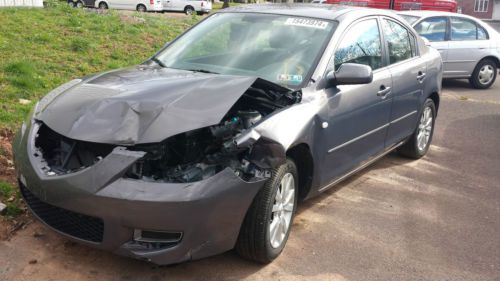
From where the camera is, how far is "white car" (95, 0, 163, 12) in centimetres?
2981

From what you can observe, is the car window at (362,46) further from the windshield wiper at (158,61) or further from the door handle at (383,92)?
the windshield wiper at (158,61)

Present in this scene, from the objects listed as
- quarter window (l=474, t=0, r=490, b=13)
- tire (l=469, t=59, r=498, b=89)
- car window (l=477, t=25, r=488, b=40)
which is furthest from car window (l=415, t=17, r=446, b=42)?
quarter window (l=474, t=0, r=490, b=13)

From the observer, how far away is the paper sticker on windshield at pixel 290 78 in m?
4.30

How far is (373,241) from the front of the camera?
4348 mm

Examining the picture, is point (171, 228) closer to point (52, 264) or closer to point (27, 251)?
point (52, 264)

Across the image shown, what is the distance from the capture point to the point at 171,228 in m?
3.13

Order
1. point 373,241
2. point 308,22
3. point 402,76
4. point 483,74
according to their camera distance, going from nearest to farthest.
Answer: point 373,241 < point 308,22 < point 402,76 < point 483,74

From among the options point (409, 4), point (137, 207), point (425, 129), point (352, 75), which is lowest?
point (425, 129)

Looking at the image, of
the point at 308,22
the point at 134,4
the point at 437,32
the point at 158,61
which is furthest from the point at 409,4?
the point at 158,61

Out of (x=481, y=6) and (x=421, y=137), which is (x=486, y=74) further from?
(x=481, y=6)

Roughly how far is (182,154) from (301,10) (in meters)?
2.22

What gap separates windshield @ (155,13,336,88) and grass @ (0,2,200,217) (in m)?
1.89

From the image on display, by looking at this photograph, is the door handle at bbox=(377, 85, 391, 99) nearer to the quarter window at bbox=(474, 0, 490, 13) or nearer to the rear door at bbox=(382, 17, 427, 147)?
the rear door at bbox=(382, 17, 427, 147)

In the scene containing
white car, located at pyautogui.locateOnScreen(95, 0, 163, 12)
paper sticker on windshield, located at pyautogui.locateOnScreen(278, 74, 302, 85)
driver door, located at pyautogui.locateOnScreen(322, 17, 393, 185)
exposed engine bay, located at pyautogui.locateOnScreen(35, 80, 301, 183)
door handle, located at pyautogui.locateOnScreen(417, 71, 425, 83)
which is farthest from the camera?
white car, located at pyautogui.locateOnScreen(95, 0, 163, 12)
